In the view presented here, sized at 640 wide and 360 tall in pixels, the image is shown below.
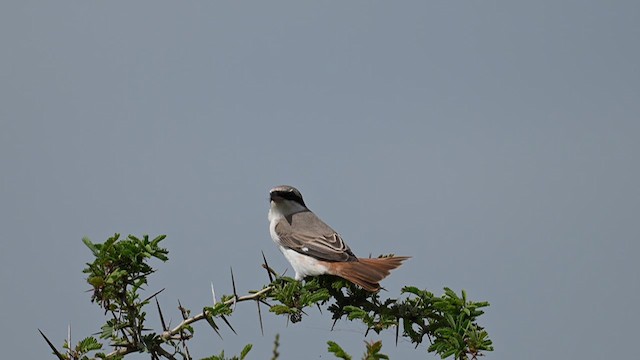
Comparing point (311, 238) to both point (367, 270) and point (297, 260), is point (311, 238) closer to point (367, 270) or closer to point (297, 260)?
point (297, 260)

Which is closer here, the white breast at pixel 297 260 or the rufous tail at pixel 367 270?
the rufous tail at pixel 367 270

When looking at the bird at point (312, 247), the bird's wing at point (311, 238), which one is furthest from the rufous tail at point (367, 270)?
the bird's wing at point (311, 238)

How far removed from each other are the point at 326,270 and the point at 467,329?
9.99 ft

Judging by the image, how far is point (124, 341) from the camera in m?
5.03

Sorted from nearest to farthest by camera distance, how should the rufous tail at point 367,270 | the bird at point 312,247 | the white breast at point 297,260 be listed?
the rufous tail at point 367,270, the bird at point 312,247, the white breast at point 297,260

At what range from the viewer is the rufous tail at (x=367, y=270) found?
22.1 feet

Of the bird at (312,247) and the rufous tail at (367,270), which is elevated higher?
the bird at (312,247)

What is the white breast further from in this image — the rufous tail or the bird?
the rufous tail

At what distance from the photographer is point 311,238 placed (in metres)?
8.92

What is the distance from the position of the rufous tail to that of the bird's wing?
261 mm

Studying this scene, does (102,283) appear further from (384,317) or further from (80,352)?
(384,317)

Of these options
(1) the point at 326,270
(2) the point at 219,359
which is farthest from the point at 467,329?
(1) the point at 326,270

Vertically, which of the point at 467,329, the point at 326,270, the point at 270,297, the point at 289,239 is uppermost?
the point at 289,239

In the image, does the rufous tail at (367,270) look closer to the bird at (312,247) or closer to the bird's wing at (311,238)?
the bird at (312,247)
